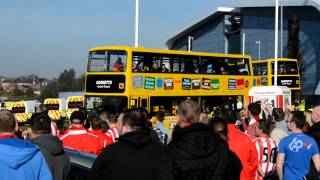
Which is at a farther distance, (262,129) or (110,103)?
(110,103)

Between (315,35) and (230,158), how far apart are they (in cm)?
5698

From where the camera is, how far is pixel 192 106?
185 inches

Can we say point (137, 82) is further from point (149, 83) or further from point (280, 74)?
point (280, 74)

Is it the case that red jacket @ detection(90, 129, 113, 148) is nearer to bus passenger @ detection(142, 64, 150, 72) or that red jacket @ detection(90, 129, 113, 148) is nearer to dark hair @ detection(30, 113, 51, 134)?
dark hair @ detection(30, 113, 51, 134)

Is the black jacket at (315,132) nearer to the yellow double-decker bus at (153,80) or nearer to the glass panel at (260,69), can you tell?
the yellow double-decker bus at (153,80)

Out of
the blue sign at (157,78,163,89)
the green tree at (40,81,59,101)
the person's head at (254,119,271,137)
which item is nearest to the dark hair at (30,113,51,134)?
the person's head at (254,119,271,137)

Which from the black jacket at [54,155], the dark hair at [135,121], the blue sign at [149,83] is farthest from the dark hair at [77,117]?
the blue sign at [149,83]

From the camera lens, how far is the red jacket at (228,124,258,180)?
6.49 metres

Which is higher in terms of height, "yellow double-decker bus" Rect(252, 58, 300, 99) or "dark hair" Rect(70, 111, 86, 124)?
"yellow double-decker bus" Rect(252, 58, 300, 99)

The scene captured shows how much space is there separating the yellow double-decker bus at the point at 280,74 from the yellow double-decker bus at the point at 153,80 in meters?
10.0

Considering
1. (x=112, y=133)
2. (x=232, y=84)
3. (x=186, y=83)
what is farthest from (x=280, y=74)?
(x=112, y=133)

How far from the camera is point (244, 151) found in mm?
6523

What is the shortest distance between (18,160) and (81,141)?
2945mm

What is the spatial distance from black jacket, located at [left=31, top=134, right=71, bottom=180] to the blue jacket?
0.33m
